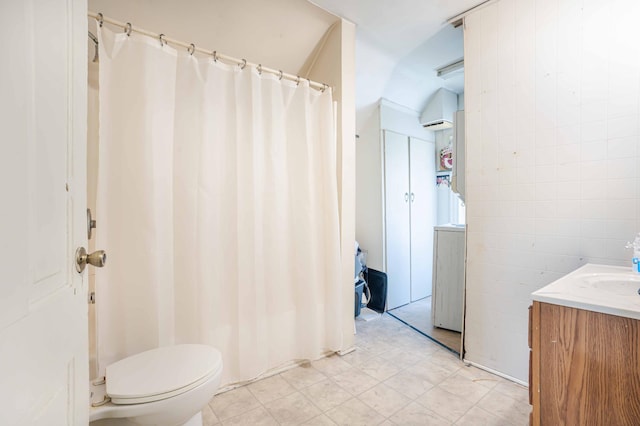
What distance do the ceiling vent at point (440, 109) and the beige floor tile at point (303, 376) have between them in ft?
9.24

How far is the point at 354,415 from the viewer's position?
1558 millimetres

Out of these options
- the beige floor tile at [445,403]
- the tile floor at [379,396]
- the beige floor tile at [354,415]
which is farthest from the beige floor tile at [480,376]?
the beige floor tile at [354,415]

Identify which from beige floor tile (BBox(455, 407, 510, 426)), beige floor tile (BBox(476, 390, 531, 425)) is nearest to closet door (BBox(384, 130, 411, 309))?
beige floor tile (BBox(476, 390, 531, 425))

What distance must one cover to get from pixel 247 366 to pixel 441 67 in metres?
3.08

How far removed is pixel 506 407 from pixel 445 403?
322 mm

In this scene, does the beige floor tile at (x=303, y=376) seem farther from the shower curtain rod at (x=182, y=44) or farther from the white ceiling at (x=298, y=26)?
the white ceiling at (x=298, y=26)

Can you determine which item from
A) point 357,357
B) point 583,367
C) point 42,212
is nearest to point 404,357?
point 357,357

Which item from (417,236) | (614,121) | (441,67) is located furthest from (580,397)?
(441,67)

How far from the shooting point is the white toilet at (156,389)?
111 centimetres

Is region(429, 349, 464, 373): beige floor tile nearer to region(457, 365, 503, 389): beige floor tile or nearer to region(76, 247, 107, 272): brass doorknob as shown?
region(457, 365, 503, 389): beige floor tile

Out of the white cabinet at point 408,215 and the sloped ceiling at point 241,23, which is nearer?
the sloped ceiling at point 241,23

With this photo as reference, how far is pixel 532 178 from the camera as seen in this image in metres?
1.77

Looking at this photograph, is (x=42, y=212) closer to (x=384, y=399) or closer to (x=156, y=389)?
(x=156, y=389)

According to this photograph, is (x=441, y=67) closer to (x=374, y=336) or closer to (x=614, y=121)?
(x=614, y=121)
